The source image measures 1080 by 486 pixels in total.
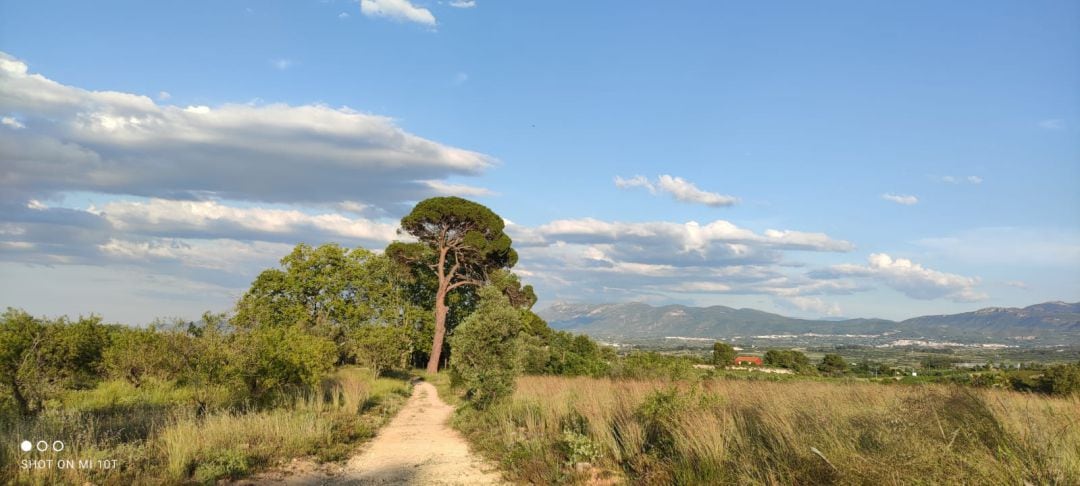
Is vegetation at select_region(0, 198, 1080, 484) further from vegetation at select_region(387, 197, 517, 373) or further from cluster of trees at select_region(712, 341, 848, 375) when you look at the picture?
cluster of trees at select_region(712, 341, 848, 375)

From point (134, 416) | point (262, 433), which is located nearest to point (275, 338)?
point (134, 416)

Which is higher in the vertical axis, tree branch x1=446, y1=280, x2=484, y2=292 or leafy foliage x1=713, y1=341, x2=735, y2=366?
tree branch x1=446, y1=280, x2=484, y2=292

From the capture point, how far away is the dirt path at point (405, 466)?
8.59 meters

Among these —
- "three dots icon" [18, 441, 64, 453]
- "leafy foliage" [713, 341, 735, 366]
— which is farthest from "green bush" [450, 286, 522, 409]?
"leafy foliage" [713, 341, 735, 366]

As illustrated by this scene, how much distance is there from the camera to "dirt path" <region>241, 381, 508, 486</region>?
859cm

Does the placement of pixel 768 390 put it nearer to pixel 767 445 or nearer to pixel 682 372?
pixel 767 445

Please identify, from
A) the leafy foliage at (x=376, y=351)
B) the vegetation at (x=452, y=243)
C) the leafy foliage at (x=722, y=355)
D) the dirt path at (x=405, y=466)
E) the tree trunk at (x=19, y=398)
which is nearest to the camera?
the dirt path at (x=405, y=466)

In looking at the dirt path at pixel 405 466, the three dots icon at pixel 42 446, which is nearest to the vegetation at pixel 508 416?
the three dots icon at pixel 42 446

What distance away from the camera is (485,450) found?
1113 cm

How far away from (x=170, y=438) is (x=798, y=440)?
9.18m

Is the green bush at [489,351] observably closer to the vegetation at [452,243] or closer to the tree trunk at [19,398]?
the tree trunk at [19,398]

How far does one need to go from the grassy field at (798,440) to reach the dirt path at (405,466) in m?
0.60

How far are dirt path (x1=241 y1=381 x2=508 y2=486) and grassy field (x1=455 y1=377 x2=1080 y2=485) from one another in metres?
0.60

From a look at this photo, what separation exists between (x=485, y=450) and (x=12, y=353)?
947 cm
